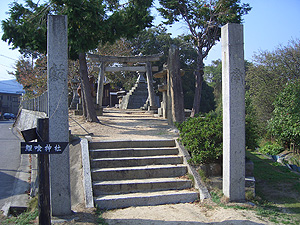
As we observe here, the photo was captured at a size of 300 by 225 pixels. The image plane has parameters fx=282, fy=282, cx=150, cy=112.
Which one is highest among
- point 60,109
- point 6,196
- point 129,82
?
point 129,82

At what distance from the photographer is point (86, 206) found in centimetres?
543

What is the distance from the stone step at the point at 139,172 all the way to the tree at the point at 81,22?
5.15 metres

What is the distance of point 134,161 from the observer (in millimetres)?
7012

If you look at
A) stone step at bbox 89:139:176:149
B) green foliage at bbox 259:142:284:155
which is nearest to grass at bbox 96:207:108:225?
stone step at bbox 89:139:176:149

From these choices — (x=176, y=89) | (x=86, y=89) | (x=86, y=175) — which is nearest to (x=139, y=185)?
(x=86, y=175)

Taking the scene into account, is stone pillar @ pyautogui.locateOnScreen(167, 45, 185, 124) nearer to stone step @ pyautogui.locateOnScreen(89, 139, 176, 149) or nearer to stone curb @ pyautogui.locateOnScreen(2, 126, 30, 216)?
stone step @ pyautogui.locateOnScreen(89, 139, 176, 149)

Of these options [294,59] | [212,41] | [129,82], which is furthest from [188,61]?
[294,59]

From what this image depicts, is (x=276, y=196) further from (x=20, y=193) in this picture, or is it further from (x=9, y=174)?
(x=9, y=174)

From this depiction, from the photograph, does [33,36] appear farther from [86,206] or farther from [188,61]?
[188,61]

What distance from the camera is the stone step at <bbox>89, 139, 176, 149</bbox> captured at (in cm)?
752

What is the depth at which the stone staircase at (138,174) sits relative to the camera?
5.90m

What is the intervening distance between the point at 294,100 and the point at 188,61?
2085 cm

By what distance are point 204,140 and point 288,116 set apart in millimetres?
6520

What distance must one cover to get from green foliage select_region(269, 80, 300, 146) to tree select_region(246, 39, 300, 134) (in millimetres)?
3577
